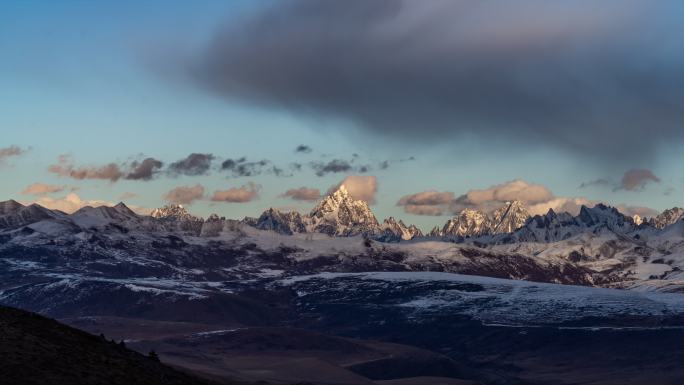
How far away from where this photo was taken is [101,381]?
11931 centimetres

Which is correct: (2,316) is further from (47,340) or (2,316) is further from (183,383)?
(183,383)

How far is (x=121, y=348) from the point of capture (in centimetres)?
14212

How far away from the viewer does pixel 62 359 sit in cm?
12169

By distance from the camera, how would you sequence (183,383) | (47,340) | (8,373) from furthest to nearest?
(183,383) → (47,340) → (8,373)

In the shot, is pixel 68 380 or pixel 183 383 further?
pixel 183 383

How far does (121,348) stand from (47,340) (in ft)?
52.1

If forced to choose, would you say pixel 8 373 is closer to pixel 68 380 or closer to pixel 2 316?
pixel 68 380

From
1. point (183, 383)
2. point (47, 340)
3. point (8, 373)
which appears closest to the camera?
point (8, 373)

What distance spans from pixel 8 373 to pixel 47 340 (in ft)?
48.2

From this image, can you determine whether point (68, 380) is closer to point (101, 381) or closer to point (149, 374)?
point (101, 381)

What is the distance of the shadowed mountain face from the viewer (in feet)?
379

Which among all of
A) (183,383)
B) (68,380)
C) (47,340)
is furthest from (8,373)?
(183,383)

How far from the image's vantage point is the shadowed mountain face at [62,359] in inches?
4547

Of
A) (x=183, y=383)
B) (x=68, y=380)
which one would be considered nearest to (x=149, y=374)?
(x=183, y=383)
